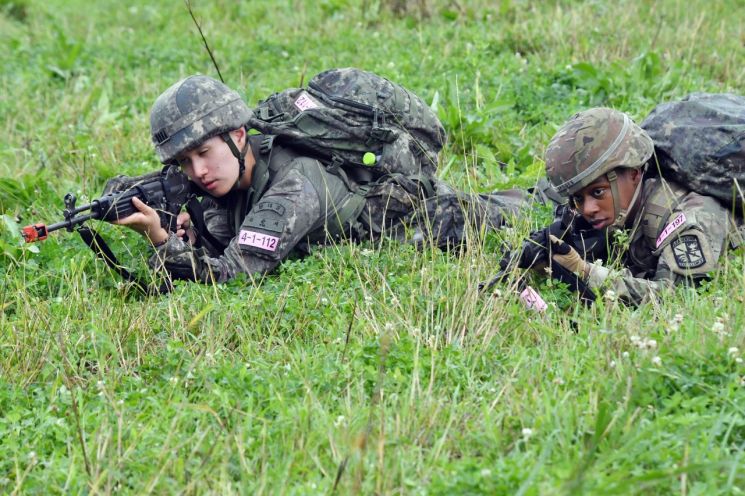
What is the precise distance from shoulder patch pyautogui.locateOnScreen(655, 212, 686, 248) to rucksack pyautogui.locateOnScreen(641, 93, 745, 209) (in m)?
0.23

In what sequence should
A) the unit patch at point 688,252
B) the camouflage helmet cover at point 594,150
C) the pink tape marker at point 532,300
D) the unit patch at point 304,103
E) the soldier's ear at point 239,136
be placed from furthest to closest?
the unit patch at point 304,103 → the soldier's ear at point 239,136 → the camouflage helmet cover at point 594,150 → the unit patch at point 688,252 → the pink tape marker at point 532,300

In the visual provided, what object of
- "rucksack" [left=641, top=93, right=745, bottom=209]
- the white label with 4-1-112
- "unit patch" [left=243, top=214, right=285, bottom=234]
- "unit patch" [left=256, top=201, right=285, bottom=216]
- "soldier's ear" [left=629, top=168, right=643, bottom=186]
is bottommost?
the white label with 4-1-112

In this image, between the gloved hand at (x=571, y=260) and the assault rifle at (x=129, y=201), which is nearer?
the gloved hand at (x=571, y=260)

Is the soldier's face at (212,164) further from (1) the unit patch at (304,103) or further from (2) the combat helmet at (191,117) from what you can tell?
(1) the unit patch at (304,103)

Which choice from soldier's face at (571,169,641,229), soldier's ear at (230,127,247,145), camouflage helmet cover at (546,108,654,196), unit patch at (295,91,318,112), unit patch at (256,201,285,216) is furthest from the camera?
unit patch at (295,91,318,112)

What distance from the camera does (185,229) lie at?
5.80 m

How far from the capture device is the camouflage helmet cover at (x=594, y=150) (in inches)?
192

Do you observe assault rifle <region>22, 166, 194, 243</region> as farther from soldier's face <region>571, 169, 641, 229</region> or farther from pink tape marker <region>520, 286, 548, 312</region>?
soldier's face <region>571, 169, 641, 229</region>

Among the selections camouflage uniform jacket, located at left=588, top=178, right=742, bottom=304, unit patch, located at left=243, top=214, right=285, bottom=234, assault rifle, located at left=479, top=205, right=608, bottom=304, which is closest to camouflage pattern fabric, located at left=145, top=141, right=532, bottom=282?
unit patch, located at left=243, top=214, right=285, bottom=234

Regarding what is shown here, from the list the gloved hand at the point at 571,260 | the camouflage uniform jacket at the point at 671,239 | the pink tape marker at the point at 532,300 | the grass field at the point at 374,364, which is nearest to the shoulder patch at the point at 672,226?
the camouflage uniform jacket at the point at 671,239

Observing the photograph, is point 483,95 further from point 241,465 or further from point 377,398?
point 241,465

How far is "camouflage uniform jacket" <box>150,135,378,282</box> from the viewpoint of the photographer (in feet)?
17.5

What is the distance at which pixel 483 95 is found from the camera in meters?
7.67

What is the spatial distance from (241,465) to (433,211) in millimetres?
2610
